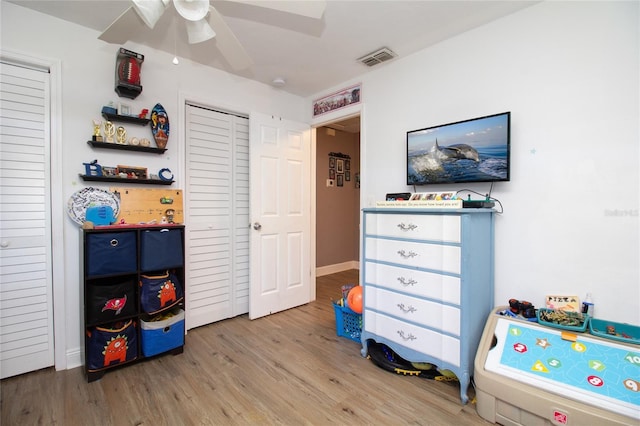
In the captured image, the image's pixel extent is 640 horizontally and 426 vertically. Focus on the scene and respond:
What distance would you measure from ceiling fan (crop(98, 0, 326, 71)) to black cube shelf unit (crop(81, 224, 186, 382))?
1258mm

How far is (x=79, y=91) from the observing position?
84.1 inches

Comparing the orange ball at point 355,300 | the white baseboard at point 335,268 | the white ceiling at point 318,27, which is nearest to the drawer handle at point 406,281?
the orange ball at point 355,300

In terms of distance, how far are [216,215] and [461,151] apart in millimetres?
2268

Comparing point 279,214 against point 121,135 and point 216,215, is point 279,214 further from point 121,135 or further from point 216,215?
point 121,135

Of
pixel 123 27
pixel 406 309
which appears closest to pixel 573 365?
pixel 406 309

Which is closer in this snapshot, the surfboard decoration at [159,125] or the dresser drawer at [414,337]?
the dresser drawer at [414,337]

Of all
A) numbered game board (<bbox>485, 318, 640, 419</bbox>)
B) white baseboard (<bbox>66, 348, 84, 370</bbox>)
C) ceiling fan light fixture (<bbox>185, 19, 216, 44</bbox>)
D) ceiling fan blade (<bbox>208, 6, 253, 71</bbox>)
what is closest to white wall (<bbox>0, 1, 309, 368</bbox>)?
white baseboard (<bbox>66, 348, 84, 370</bbox>)

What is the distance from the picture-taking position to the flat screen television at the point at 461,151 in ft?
6.44

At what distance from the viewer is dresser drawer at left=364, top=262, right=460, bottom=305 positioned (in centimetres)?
178

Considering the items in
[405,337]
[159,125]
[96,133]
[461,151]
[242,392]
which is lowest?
[242,392]

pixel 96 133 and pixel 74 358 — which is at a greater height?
pixel 96 133

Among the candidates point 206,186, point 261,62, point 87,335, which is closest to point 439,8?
point 261,62

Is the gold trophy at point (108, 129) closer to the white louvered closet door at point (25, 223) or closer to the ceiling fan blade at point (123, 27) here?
the white louvered closet door at point (25, 223)

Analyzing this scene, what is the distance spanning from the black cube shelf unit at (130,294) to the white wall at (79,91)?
0.31 metres
